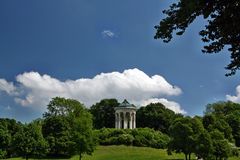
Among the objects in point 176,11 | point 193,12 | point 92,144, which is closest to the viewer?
point 193,12

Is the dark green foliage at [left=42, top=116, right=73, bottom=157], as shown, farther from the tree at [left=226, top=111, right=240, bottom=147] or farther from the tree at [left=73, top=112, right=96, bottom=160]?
the tree at [left=226, top=111, right=240, bottom=147]

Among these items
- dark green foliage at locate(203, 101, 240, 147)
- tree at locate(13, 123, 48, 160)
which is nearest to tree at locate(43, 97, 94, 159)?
tree at locate(13, 123, 48, 160)

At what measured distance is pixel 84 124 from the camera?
199 feet

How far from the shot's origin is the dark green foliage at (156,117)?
110137 mm

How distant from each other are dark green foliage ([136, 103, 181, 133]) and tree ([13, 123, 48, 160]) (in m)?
51.8

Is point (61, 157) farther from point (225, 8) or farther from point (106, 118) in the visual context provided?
point (225, 8)

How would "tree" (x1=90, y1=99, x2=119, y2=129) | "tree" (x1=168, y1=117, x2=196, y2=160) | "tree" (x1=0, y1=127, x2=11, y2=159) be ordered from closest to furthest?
1. "tree" (x1=168, y1=117, x2=196, y2=160)
2. "tree" (x1=0, y1=127, x2=11, y2=159)
3. "tree" (x1=90, y1=99, x2=119, y2=129)

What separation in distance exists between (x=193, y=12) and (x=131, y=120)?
313 ft

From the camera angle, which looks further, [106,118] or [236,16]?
[106,118]

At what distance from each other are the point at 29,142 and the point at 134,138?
89.6ft

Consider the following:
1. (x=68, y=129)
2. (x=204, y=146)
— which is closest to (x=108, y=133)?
(x=68, y=129)

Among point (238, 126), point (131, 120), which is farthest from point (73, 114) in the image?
point (238, 126)

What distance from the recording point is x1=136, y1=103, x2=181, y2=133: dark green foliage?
110 m

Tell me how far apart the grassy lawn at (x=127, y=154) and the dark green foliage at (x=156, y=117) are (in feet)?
106
